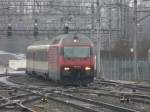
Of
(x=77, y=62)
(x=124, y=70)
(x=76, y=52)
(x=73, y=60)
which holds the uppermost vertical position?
(x=76, y=52)

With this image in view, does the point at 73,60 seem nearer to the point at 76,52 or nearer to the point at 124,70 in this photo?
the point at 76,52

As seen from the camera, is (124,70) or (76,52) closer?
(76,52)

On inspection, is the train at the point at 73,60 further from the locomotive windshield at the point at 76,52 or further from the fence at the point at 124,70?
the fence at the point at 124,70

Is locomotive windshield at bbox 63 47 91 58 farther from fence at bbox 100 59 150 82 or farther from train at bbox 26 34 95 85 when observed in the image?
fence at bbox 100 59 150 82

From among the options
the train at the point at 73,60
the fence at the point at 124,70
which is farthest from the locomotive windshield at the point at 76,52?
the fence at the point at 124,70

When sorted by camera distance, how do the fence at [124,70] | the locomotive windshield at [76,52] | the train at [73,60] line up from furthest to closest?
the fence at [124,70] < the locomotive windshield at [76,52] < the train at [73,60]

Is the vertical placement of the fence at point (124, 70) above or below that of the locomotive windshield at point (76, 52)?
below

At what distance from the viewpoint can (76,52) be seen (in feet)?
110

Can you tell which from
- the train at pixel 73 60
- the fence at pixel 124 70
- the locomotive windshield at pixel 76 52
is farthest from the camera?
the fence at pixel 124 70

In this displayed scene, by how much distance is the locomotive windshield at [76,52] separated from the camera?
1310 inches

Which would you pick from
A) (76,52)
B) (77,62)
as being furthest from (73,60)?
(76,52)

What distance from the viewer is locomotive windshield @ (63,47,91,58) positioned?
3328 centimetres

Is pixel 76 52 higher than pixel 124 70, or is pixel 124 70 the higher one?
pixel 76 52

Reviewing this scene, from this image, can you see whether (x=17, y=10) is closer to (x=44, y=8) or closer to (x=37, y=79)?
(x=44, y=8)
